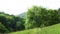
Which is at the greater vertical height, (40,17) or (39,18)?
(40,17)

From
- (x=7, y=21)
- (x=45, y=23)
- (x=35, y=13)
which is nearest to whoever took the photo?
(x=45, y=23)

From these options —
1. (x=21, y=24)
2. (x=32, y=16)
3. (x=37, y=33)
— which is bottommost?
(x=21, y=24)

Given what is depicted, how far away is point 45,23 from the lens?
49.3 meters

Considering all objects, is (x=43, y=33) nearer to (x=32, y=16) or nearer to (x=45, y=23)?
(x=45, y=23)

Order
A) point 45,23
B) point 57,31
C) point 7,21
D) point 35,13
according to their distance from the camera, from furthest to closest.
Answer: point 7,21 < point 35,13 < point 45,23 < point 57,31

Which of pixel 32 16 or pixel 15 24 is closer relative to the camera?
pixel 32 16

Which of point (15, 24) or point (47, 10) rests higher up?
Answer: point (47, 10)

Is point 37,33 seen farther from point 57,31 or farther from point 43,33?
point 57,31

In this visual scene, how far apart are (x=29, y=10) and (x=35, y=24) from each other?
5196mm

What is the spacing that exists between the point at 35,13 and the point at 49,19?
16.3 ft

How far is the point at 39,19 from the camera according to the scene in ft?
167

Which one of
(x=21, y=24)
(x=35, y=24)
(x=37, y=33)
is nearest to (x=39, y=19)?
(x=35, y=24)

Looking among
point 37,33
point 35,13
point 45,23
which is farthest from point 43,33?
point 35,13

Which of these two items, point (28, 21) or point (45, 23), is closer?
point (45, 23)
